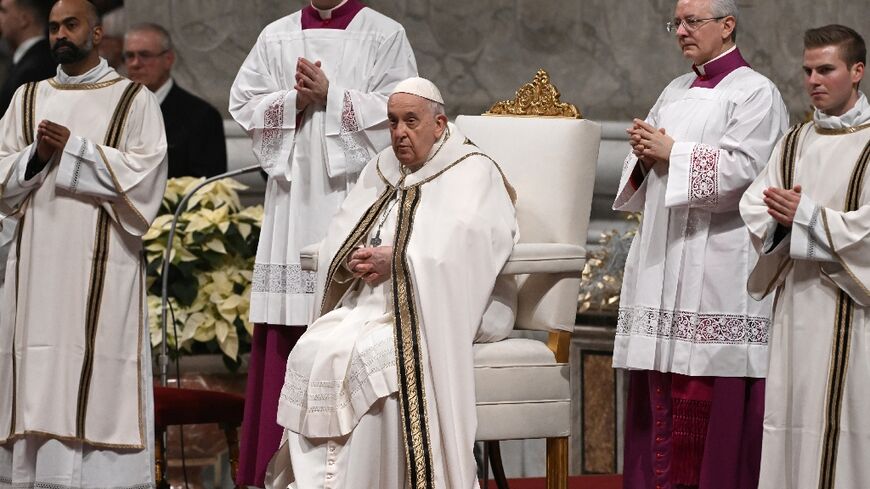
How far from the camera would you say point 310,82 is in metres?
6.68

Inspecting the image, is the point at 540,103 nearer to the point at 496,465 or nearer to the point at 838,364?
the point at 496,465

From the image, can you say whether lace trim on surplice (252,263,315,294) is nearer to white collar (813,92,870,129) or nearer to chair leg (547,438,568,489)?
chair leg (547,438,568,489)

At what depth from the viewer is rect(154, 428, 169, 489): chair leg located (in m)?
7.12

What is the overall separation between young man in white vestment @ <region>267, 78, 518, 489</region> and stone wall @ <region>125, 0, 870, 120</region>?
234 cm

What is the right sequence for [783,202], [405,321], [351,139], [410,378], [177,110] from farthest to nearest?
1. [177,110]
2. [351,139]
3. [405,321]
4. [410,378]
5. [783,202]

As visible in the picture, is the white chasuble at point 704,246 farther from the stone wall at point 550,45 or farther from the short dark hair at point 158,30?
the short dark hair at point 158,30

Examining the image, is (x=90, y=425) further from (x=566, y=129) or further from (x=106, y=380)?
(x=566, y=129)

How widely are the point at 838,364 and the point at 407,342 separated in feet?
4.77

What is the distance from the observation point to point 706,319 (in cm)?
596

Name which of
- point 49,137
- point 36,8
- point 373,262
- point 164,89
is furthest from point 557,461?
point 36,8

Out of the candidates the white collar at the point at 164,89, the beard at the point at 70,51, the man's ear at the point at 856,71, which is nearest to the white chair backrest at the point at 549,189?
the man's ear at the point at 856,71

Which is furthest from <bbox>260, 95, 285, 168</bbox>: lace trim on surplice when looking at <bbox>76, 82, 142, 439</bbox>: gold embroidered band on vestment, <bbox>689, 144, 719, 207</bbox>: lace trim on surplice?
<bbox>689, 144, 719, 207</bbox>: lace trim on surplice

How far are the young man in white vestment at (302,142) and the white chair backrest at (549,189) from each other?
0.62 m

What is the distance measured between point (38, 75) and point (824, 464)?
5.61 metres
